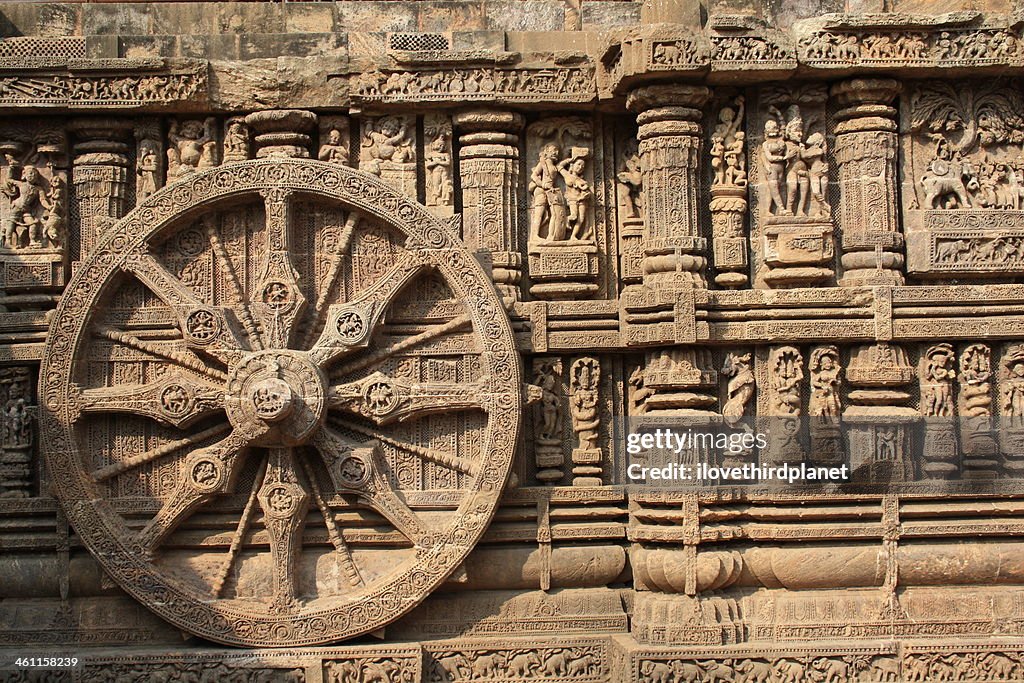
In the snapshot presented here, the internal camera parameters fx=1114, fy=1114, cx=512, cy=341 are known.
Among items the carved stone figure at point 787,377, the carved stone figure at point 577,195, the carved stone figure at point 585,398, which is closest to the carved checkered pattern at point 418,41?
the carved stone figure at point 577,195

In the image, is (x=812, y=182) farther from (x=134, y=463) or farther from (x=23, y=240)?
(x=23, y=240)

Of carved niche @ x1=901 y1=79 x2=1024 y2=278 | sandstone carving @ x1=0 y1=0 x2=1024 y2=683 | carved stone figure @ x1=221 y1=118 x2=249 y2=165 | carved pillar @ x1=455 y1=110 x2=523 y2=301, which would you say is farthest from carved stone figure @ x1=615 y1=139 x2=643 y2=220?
carved stone figure @ x1=221 y1=118 x2=249 y2=165

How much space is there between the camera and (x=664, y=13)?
7.83 metres

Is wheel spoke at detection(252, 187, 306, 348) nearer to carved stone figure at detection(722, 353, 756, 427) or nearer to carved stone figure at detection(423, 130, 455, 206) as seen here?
carved stone figure at detection(423, 130, 455, 206)

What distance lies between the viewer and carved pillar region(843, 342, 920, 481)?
7742 mm

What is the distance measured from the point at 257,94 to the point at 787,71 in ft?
12.3

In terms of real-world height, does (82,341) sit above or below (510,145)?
below

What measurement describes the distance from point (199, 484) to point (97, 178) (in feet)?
7.72

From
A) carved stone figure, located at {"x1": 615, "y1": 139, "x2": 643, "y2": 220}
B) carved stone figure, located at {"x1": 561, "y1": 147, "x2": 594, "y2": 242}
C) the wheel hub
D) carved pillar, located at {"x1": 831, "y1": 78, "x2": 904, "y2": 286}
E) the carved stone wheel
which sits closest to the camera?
the wheel hub

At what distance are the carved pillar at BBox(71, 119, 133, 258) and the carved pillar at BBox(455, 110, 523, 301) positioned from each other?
2.47 meters

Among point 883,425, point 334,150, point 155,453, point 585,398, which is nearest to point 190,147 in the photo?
point 334,150

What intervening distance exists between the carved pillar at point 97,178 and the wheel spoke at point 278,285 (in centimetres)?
121

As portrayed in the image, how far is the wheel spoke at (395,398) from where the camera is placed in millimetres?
7680

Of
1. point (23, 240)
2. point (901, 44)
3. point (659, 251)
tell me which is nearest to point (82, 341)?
point (23, 240)
